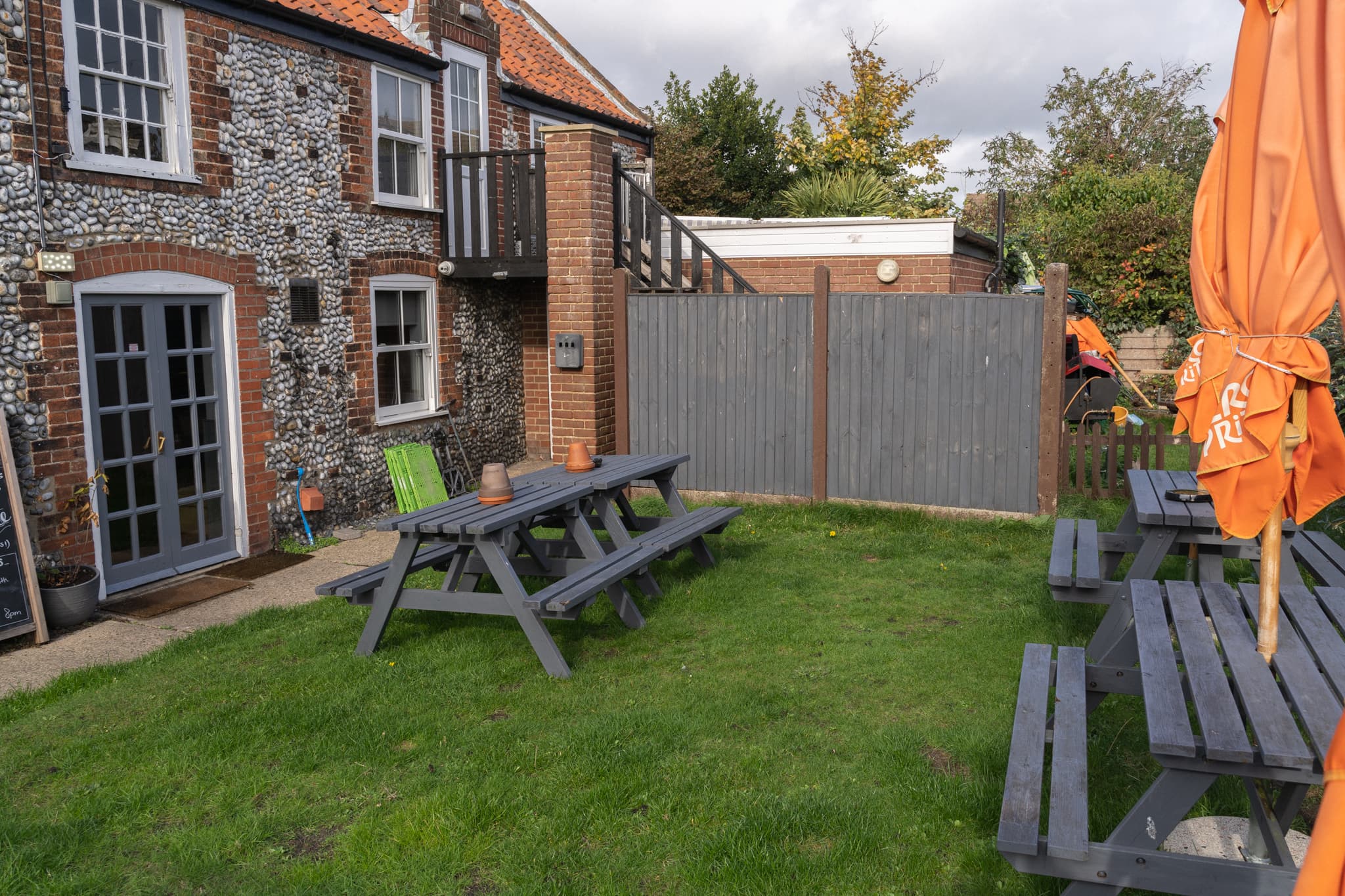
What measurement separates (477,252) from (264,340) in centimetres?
298

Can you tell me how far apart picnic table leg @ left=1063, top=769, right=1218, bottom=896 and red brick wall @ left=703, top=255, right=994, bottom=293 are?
8.19 m

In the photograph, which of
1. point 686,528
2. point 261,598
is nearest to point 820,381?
point 686,528

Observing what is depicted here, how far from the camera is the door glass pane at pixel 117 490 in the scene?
23.8ft

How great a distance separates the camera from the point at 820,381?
9375 mm

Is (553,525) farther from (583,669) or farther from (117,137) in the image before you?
(117,137)

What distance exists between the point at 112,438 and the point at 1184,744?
6.99 m

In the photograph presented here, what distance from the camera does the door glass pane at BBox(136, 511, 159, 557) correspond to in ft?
24.8

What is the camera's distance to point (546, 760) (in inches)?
174

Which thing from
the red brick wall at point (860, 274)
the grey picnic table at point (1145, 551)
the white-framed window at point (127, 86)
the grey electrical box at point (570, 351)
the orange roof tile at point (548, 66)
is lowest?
the grey picnic table at point (1145, 551)

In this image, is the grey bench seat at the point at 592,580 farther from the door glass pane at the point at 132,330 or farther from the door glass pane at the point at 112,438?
the door glass pane at the point at 132,330

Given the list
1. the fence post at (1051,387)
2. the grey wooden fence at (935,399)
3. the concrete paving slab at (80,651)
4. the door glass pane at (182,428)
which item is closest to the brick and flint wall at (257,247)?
the door glass pane at (182,428)

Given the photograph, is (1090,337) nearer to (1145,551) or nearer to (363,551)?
(1145,551)

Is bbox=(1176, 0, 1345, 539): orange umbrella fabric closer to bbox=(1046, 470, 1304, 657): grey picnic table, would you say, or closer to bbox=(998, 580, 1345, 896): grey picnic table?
bbox=(998, 580, 1345, 896): grey picnic table

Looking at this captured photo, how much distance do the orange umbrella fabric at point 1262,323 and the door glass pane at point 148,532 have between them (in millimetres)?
6975
